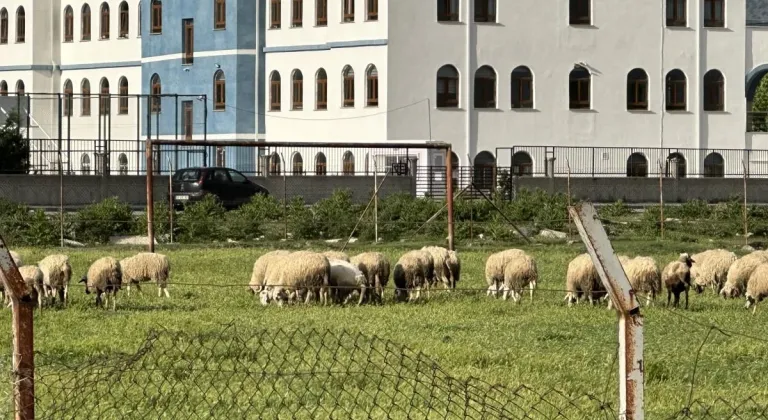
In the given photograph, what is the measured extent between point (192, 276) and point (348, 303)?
5.25m

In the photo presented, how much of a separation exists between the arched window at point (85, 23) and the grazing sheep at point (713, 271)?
183 feet

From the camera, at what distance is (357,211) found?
39.4 meters

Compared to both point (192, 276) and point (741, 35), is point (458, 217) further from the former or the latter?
point (741, 35)

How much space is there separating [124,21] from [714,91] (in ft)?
92.3

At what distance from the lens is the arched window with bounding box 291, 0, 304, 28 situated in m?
64.3

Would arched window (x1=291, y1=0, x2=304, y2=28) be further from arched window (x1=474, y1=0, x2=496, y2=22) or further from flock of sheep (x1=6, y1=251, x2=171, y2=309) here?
flock of sheep (x1=6, y1=251, x2=171, y2=309)

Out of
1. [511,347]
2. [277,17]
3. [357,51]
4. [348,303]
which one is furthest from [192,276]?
[277,17]

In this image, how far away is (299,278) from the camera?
21.8m

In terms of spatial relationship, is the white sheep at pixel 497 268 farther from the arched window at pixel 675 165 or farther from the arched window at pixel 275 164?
the arched window at pixel 275 164

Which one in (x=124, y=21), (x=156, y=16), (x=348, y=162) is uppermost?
(x=124, y=21)

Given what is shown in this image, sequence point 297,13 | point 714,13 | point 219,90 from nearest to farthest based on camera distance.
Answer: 1. point 714,13
2. point 297,13
3. point 219,90

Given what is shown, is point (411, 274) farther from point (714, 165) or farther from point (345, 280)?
point (714, 165)

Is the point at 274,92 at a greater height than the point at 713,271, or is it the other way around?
the point at 274,92

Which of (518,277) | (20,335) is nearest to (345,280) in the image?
(518,277)
